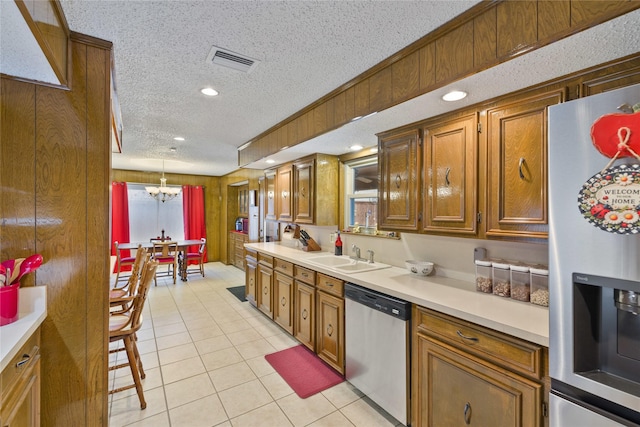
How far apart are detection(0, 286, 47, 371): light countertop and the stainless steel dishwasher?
5.92 ft

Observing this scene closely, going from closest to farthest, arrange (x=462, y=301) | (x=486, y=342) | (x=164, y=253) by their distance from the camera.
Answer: (x=486, y=342)
(x=462, y=301)
(x=164, y=253)

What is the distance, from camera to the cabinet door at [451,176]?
1.79m

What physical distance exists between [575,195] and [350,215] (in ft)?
8.11

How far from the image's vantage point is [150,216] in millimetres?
6859

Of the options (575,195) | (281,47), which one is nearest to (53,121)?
(281,47)

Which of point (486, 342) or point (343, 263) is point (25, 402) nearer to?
point (486, 342)

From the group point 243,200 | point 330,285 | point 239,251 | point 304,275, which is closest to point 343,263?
point 304,275

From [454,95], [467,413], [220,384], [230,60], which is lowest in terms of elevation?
[220,384]

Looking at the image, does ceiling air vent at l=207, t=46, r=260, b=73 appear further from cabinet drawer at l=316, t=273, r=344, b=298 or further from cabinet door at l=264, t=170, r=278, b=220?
cabinet door at l=264, t=170, r=278, b=220

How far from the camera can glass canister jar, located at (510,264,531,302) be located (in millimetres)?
1643

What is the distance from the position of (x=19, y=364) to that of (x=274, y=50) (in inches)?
78.1

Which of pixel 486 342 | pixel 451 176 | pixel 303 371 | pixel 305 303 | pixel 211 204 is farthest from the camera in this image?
pixel 211 204

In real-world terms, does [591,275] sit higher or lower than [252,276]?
higher

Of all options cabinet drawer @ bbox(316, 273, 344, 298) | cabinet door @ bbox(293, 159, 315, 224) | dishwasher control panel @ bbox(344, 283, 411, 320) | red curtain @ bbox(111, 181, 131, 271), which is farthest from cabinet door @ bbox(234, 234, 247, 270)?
dishwasher control panel @ bbox(344, 283, 411, 320)
